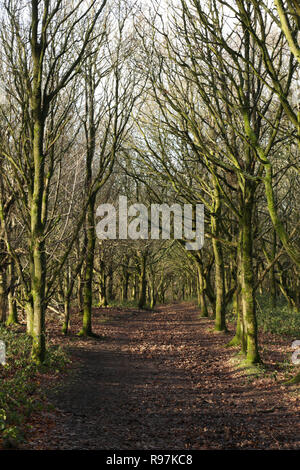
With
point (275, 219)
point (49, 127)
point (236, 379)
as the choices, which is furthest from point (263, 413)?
point (49, 127)

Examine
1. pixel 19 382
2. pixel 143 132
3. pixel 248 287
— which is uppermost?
pixel 143 132

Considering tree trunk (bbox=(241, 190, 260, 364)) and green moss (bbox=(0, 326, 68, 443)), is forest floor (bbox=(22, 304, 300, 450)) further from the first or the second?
tree trunk (bbox=(241, 190, 260, 364))

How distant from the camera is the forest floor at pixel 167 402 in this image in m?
6.25

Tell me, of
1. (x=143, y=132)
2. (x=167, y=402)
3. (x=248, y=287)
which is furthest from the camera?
(x=143, y=132)

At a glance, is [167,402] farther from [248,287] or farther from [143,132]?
[143,132]

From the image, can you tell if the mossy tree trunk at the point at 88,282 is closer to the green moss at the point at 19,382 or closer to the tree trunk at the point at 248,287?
the green moss at the point at 19,382

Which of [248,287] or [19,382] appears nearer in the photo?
[19,382]

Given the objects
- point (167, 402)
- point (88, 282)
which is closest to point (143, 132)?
point (88, 282)

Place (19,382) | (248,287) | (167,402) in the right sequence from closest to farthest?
(19,382) → (167,402) → (248,287)

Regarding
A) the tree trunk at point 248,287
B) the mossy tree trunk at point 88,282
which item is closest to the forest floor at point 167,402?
the tree trunk at point 248,287

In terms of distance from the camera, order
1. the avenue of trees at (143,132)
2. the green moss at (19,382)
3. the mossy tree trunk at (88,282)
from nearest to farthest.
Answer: the green moss at (19,382) < the avenue of trees at (143,132) < the mossy tree trunk at (88,282)

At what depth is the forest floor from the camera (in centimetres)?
625

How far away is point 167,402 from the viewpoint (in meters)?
8.59
